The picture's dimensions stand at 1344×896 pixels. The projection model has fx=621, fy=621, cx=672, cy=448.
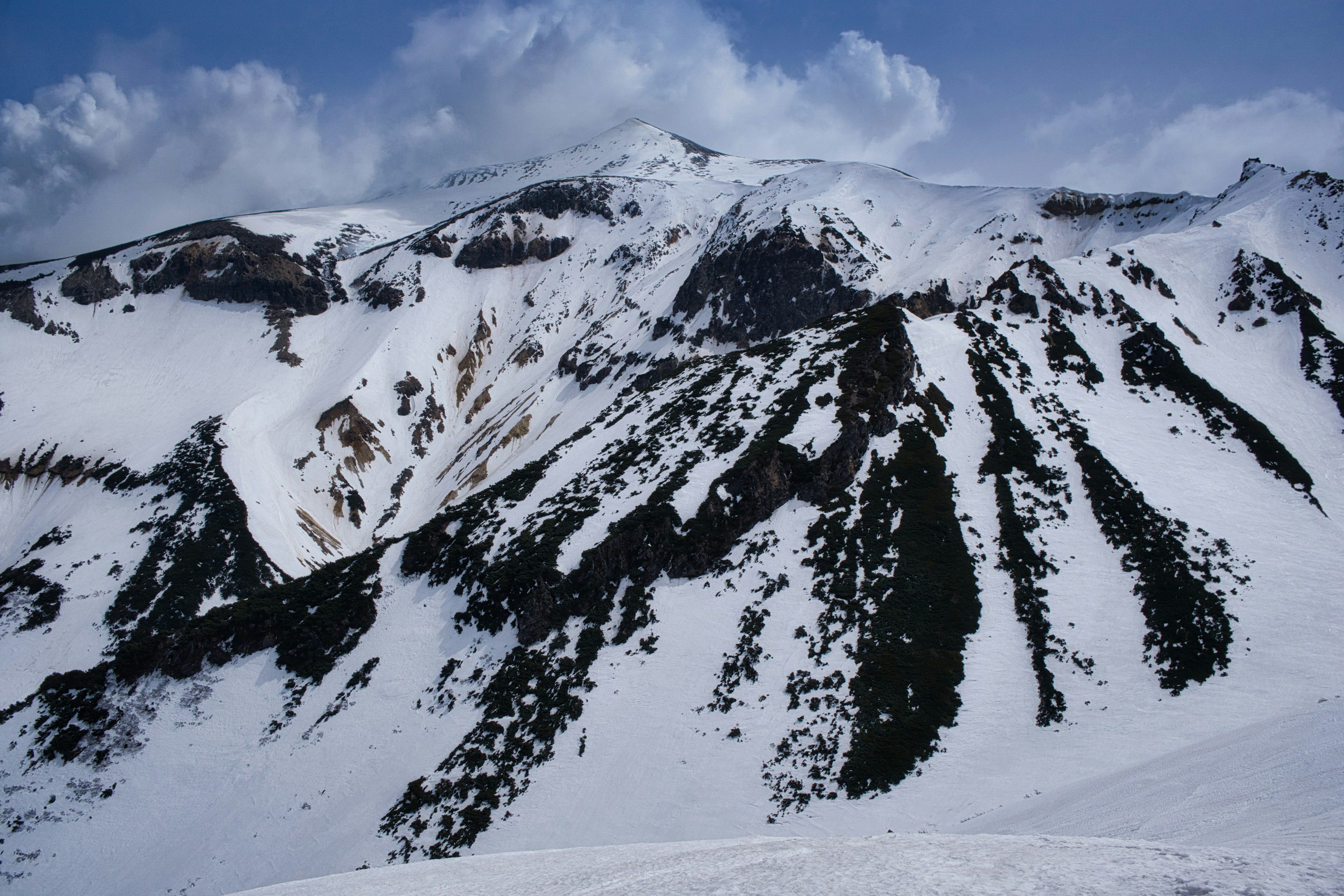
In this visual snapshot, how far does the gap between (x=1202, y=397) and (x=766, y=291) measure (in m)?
74.8

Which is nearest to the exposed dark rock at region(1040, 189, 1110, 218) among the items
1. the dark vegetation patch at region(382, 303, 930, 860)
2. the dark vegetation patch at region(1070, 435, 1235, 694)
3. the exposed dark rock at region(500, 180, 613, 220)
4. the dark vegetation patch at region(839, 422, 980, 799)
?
the dark vegetation patch at region(382, 303, 930, 860)

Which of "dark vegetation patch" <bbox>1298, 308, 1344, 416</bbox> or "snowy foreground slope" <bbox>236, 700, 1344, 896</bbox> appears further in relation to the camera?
"dark vegetation patch" <bbox>1298, 308, 1344, 416</bbox>

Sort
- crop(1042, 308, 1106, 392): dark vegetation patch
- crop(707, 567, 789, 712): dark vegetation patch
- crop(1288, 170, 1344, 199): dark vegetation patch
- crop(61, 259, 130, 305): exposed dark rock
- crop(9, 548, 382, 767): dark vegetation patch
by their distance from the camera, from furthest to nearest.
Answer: crop(61, 259, 130, 305): exposed dark rock < crop(1288, 170, 1344, 199): dark vegetation patch < crop(1042, 308, 1106, 392): dark vegetation patch < crop(9, 548, 382, 767): dark vegetation patch < crop(707, 567, 789, 712): dark vegetation patch

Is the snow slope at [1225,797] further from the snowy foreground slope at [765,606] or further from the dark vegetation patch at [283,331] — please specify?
the dark vegetation patch at [283,331]

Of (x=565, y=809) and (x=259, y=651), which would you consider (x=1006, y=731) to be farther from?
(x=259, y=651)

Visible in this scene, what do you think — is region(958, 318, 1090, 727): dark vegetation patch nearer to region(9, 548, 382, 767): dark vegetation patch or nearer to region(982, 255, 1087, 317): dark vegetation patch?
region(982, 255, 1087, 317): dark vegetation patch

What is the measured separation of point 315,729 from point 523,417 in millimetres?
79474

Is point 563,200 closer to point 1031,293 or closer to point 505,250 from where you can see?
point 505,250

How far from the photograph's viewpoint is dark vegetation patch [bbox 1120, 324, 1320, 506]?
48.7 m

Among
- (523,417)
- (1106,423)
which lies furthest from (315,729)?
(523,417)

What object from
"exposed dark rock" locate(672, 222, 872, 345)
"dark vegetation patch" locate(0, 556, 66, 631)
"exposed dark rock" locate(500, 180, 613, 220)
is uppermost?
"exposed dark rock" locate(500, 180, 613, 220)

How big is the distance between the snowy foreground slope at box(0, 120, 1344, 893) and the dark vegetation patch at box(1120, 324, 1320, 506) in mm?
395

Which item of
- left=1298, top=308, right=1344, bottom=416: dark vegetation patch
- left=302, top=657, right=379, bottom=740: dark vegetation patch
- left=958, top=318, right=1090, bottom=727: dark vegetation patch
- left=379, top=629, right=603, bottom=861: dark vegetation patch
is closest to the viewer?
left=379, top=629, right=603, bottom=861: dark vegetation patch

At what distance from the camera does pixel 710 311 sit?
123875 millimetres
